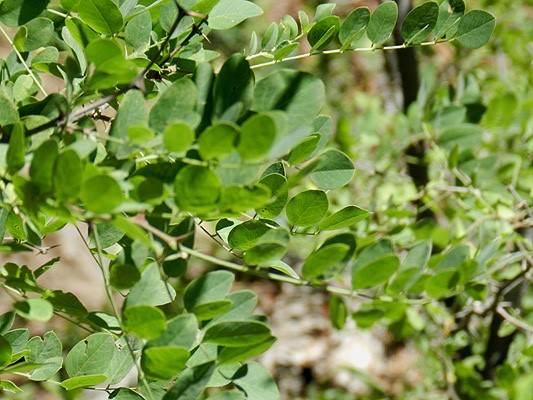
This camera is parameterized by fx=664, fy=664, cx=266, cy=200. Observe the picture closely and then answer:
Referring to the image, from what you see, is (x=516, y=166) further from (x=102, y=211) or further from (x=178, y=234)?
(x=102, y=211)

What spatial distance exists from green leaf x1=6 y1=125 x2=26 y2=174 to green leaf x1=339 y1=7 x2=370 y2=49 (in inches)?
10.9

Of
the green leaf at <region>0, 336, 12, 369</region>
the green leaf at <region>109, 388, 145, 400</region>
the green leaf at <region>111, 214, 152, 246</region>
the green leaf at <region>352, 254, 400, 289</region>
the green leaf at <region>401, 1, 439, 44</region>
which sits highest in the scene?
the green leaf at <region>111, 214, 152, 246</region>

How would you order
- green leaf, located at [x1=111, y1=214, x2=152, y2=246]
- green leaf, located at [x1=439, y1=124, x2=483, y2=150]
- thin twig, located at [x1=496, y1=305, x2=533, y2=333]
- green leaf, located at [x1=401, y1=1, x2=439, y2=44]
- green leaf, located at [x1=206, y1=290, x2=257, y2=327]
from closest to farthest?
green leaf, located at [x1=111, y1=214, x2=152, y2=246]
green leaf, located at [x1=206, y1=290, x2=257, y2=327]
green leaf, located at [x1=401, y1=1, x2=439, y2=44]
thin twig, located at [x1=496, y1=305, x2=533, y2=333]
green leaf, located at [x1=439, y1=124, x2=483, y2=150]

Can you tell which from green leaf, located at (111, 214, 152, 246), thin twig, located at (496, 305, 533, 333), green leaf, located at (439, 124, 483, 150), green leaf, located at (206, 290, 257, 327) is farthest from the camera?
green leaf, located at (439, 124, 483, 150)

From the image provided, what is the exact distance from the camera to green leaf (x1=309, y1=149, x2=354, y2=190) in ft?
1.64

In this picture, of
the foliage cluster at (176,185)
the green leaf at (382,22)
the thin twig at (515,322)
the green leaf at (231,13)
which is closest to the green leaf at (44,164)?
the foliage cluster at (176,185)

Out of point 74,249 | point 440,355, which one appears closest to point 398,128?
point 440,355

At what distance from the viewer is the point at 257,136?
34cm

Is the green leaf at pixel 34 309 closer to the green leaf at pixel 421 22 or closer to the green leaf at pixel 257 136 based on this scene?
the green leaf at pixel 257 136

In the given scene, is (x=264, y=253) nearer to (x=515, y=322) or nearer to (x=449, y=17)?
(x=449, y=17)

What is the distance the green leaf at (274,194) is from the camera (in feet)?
1.51

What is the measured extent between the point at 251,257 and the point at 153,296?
6 cm

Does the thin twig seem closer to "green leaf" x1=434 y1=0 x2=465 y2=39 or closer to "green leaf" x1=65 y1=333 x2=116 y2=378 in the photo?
"green leaf" x1=434 y1=0 x2=465 y2=39

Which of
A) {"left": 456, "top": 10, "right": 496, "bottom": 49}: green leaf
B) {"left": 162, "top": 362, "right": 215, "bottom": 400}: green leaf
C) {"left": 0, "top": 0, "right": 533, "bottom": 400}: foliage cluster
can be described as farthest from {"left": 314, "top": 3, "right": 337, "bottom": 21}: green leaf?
{"left": 162, "top": 362, "right": 215, "bottom": 400}: green leaf
